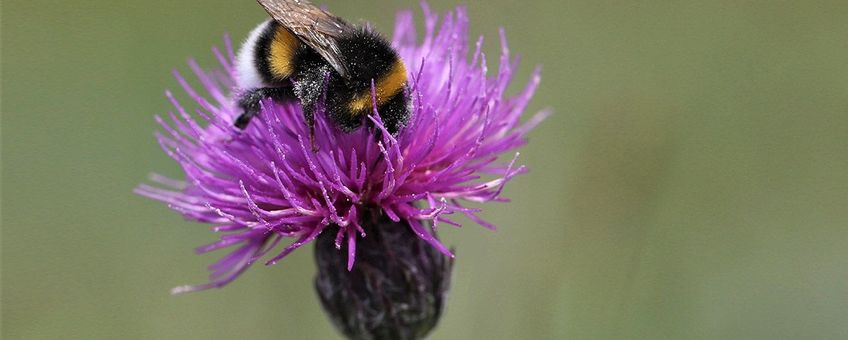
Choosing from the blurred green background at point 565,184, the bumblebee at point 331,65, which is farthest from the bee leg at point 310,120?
the blurred green background at point 565,184

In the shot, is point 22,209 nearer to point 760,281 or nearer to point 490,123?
point 490,123

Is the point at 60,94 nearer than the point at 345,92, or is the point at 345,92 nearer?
the point at 345,92

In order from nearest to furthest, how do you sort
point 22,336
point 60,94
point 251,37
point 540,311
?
point 251,37 → point 540,311 → point 22,336 → point 60,94

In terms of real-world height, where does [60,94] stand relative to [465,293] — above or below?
above

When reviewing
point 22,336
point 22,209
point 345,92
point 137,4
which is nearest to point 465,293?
point 345,92

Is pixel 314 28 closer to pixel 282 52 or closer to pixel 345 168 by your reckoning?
pixel 282 52
